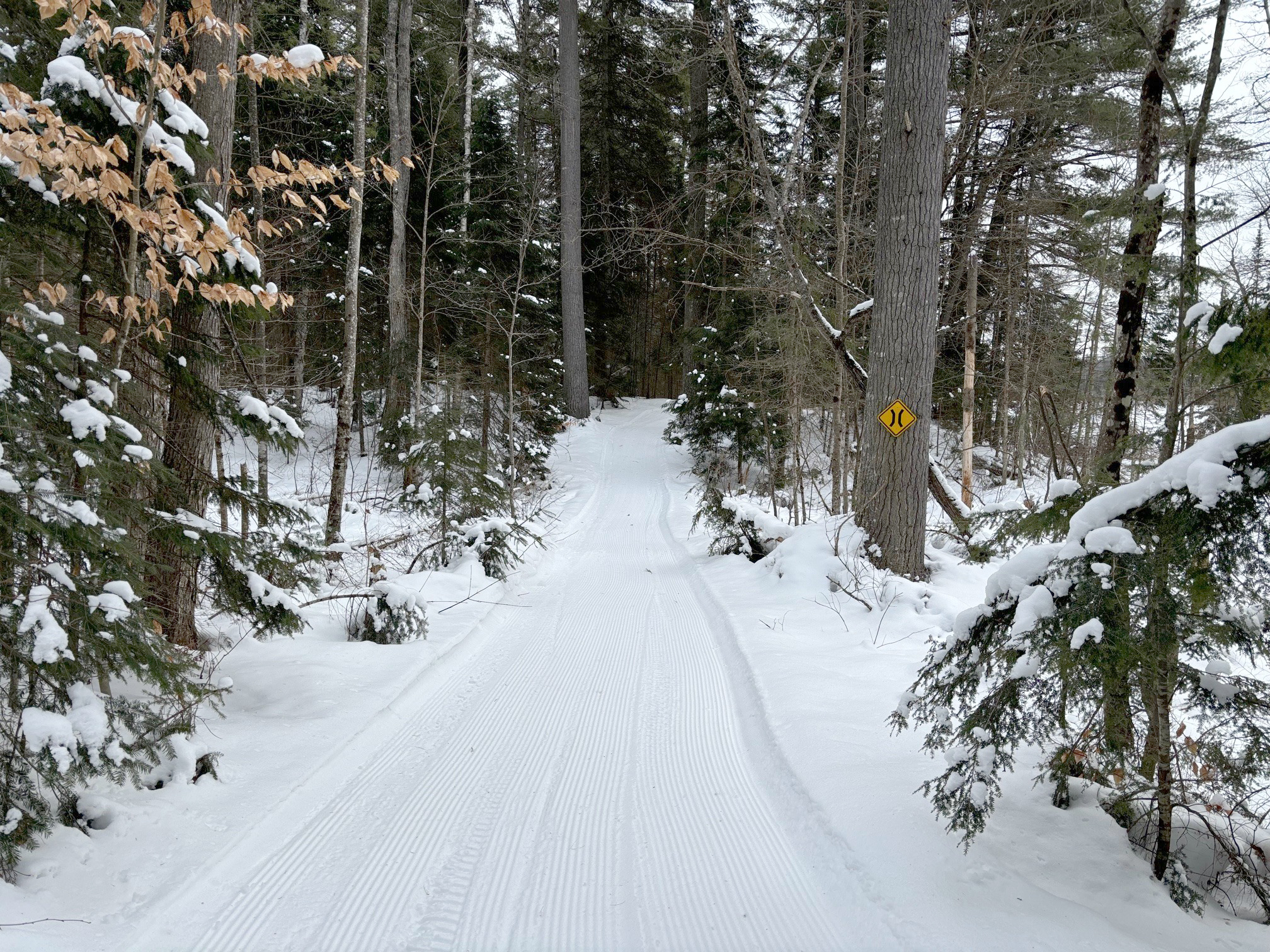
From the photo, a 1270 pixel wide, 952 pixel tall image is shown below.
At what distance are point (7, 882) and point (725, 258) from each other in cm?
2042

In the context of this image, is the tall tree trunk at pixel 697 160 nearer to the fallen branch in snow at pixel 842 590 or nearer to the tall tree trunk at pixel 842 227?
the tall tree trunk at pixel 842 227

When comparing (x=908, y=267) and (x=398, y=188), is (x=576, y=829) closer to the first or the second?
(x=908, y=267)

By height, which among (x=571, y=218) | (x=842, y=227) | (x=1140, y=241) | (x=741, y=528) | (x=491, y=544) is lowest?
(x=491, y=544)

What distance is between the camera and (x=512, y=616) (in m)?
6.88

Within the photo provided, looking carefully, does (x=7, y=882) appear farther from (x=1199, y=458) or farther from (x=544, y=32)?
(x=544, y=32)

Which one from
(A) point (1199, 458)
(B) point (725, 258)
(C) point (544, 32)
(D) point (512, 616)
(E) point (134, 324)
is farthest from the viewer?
(C) point (544, 32)

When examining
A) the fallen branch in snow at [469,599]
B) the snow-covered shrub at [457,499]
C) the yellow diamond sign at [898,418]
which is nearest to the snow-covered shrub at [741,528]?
the yellow diamond sign at [898,418]

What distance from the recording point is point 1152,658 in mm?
2193

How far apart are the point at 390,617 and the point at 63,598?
3033mm

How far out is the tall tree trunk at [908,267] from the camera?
6.95 m

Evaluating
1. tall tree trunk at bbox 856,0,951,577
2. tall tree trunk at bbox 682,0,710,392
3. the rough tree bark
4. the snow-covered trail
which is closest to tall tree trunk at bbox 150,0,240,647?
the snow-covered trail

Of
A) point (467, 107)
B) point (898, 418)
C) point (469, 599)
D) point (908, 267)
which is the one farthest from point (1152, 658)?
point (467, 107)

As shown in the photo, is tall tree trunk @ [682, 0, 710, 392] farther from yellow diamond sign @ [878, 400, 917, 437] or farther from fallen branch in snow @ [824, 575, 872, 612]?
fallen branch in snow @ [824, 575, 872, 612]

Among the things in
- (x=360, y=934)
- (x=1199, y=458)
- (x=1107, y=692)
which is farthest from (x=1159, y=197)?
(x=360, y=934)
